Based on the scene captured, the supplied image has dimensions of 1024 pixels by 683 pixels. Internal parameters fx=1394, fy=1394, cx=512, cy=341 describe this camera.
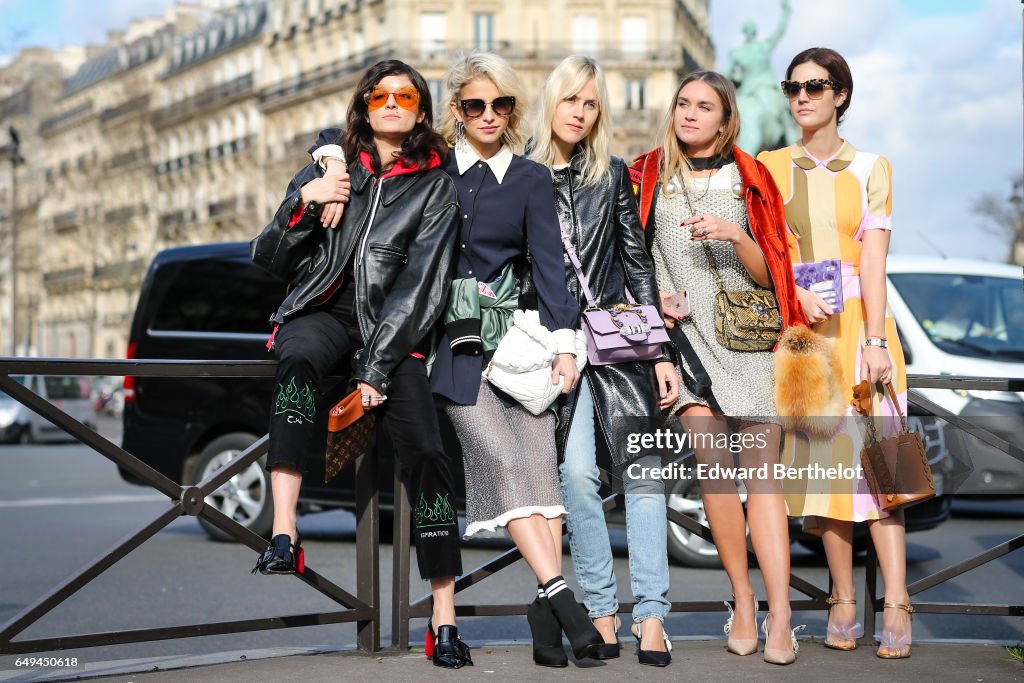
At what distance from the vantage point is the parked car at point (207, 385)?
9688 mm

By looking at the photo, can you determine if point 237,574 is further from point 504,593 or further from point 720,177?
point 720,177

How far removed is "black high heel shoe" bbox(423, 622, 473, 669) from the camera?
15.3 ft

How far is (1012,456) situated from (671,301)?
1.57 meters

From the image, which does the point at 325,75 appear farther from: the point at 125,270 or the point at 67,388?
the point at 67,388

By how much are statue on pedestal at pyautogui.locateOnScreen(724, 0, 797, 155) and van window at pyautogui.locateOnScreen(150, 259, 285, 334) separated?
45.8 feet

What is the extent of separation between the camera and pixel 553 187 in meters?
4.87

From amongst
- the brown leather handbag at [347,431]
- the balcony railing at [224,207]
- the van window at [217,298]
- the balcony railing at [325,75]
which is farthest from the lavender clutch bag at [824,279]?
the balcony railing at [224,207]

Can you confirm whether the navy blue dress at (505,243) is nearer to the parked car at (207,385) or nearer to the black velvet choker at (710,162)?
the black velvet choker at (710,162)

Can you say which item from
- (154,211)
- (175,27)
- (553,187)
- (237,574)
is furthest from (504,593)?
(175,27)

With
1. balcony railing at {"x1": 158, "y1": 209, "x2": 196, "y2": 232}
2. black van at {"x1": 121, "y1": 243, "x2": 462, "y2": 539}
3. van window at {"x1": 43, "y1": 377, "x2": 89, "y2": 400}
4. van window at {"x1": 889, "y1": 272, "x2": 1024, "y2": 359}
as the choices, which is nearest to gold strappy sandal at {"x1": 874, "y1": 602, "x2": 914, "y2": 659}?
black van at {"x1": 121, "y1": 243, "x2": 462, "y2": 539}

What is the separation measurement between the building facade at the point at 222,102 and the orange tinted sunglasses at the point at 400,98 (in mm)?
56911

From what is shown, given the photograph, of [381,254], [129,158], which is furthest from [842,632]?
[129,158]

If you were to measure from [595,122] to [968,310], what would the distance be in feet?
21.7

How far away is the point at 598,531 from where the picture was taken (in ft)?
15.6
